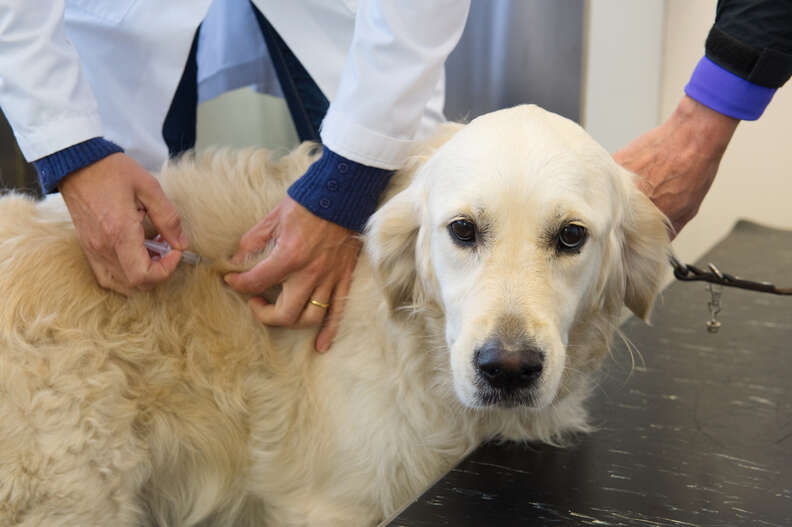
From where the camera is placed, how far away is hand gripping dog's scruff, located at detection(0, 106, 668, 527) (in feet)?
2.84

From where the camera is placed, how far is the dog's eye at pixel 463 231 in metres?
0.89

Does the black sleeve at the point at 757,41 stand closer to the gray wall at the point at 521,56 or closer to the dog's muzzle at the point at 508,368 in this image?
the dog's muzzle at the point at 508,368

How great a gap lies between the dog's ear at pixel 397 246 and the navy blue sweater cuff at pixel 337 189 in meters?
0.04

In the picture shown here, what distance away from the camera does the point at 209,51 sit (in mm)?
1489

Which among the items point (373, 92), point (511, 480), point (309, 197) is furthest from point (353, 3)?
point (511, 480)

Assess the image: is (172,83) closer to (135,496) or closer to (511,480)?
(135,496)

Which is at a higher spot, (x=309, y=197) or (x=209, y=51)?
(x=209, y=51)

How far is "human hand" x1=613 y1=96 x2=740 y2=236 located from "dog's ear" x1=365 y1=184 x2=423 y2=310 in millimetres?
343

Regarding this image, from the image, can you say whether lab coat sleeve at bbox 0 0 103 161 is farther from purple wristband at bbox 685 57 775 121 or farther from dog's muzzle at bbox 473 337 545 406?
purple wristband at bbox 685 57 775 121

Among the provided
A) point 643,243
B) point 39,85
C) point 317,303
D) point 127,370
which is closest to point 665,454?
point 643,243

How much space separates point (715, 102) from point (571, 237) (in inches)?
14.6

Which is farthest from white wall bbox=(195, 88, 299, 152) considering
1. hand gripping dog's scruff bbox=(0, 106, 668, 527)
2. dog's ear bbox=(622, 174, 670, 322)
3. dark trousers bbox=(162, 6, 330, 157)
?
dog's ear bbox=(622, 174, 670, 322)

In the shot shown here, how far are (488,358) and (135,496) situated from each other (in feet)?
1.93

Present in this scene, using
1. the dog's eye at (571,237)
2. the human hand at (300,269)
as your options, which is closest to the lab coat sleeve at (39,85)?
the human hand at (300,269)
